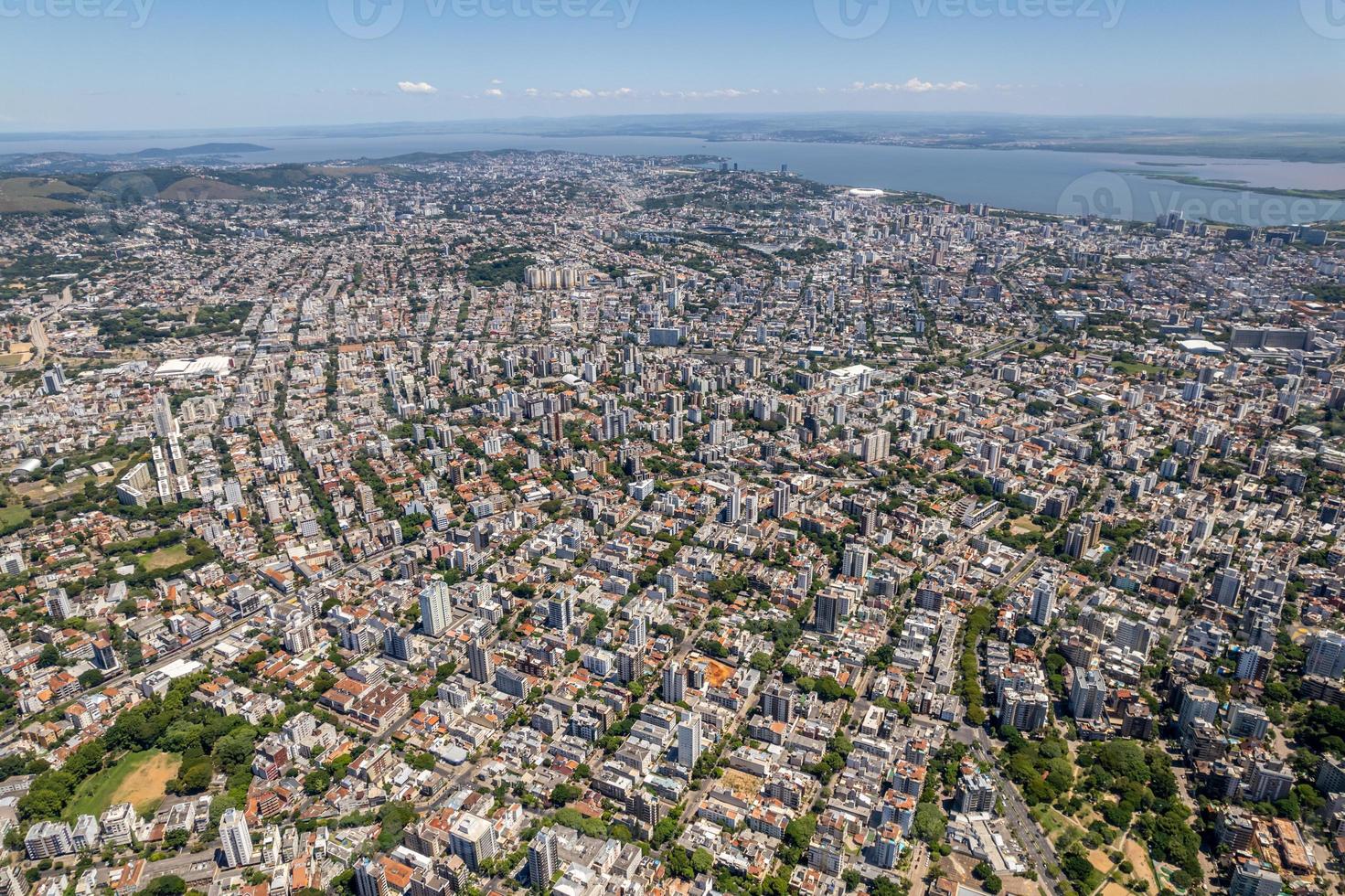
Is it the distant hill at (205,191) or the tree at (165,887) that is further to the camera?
the distant hill at (205,191)

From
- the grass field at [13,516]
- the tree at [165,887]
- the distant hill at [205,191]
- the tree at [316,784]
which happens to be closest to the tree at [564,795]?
the tree at [316,784]

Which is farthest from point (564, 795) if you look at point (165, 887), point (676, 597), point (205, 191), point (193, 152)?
point (193, 152)

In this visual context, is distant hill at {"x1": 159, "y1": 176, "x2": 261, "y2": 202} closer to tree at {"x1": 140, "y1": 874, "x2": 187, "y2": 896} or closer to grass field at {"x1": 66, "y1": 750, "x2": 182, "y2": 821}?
grass field at {"x1": 66, "y1": 750, "x2": 182, "y2": 821}

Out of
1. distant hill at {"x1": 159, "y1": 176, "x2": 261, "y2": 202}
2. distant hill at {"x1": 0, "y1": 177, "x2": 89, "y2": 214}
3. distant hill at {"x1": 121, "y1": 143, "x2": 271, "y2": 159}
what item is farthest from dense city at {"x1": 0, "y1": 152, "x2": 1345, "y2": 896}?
distant hill at {"x1": 121, "y1": 143, "x2": 271, "y2": 159}

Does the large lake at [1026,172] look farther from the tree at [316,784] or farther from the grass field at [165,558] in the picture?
the tree at [316,784]

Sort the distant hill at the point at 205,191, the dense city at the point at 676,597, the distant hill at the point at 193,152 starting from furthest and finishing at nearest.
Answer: the distant hill at the point at 193,152 → the distant hill at the point at 205,191 → the dense city at the point at 676,597
